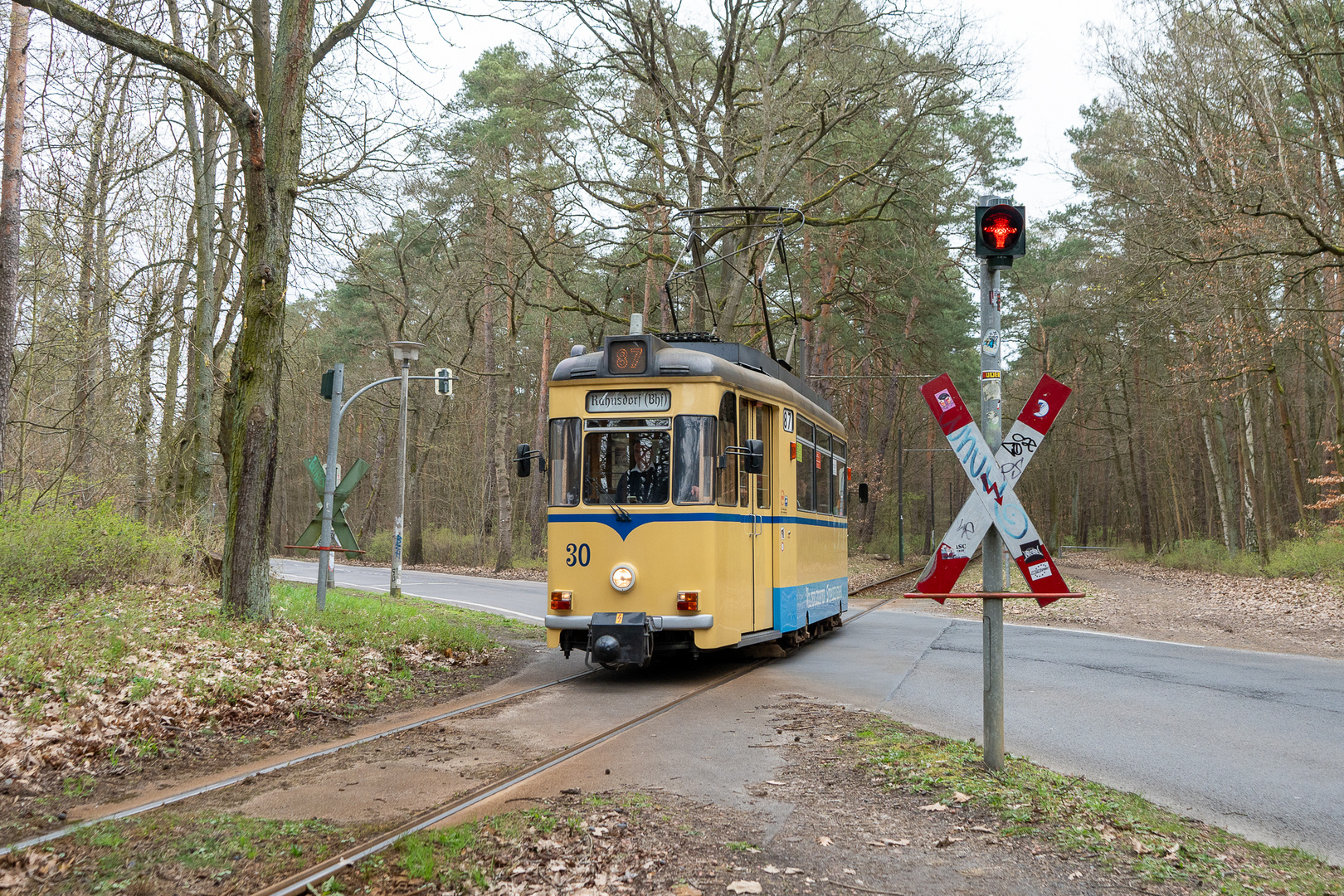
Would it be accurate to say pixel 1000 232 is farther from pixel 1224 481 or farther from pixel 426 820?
pixel 1224 481

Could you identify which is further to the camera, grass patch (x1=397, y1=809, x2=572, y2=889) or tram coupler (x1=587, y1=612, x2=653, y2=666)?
tram coupler (x1=587, y1=612, x2=653, y2=666)

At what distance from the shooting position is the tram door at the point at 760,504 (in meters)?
11.1

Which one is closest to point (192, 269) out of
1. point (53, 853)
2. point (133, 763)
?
point (133, 763)

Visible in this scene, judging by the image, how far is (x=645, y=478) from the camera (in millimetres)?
10672

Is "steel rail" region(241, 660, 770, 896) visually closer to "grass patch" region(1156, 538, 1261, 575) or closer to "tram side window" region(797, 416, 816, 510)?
"tram side window" region(797, 416, 816, 510)

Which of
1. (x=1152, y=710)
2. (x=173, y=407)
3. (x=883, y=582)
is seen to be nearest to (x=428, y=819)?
(x=1152, y=710)

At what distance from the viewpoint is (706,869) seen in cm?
447

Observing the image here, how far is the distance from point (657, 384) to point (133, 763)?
5.94 metres

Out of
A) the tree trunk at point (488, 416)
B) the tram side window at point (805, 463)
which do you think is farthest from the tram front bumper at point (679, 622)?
the tree trunk at point (488, 416)

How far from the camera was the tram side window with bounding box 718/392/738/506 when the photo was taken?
10648 millimetres

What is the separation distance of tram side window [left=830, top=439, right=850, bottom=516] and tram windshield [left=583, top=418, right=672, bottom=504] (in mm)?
5583

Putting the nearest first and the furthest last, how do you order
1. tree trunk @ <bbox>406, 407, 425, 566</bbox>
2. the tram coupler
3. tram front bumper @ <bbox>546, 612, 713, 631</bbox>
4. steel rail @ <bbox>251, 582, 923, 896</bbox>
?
1. steel rail @ <bbox>251, 582, 923, 896</bbox>
2. the tram coupler
3. tram front bumper @ <bbox>546, 612, 713, 631</bbox>
4. tree trunk @ <bbox>406, 407, 425, 566</bbox>

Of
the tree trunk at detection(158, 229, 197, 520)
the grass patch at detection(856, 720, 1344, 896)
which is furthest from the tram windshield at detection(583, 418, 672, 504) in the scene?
the tree trunk at detection(158, 229, 197, 520)

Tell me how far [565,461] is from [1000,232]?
19.4ft
